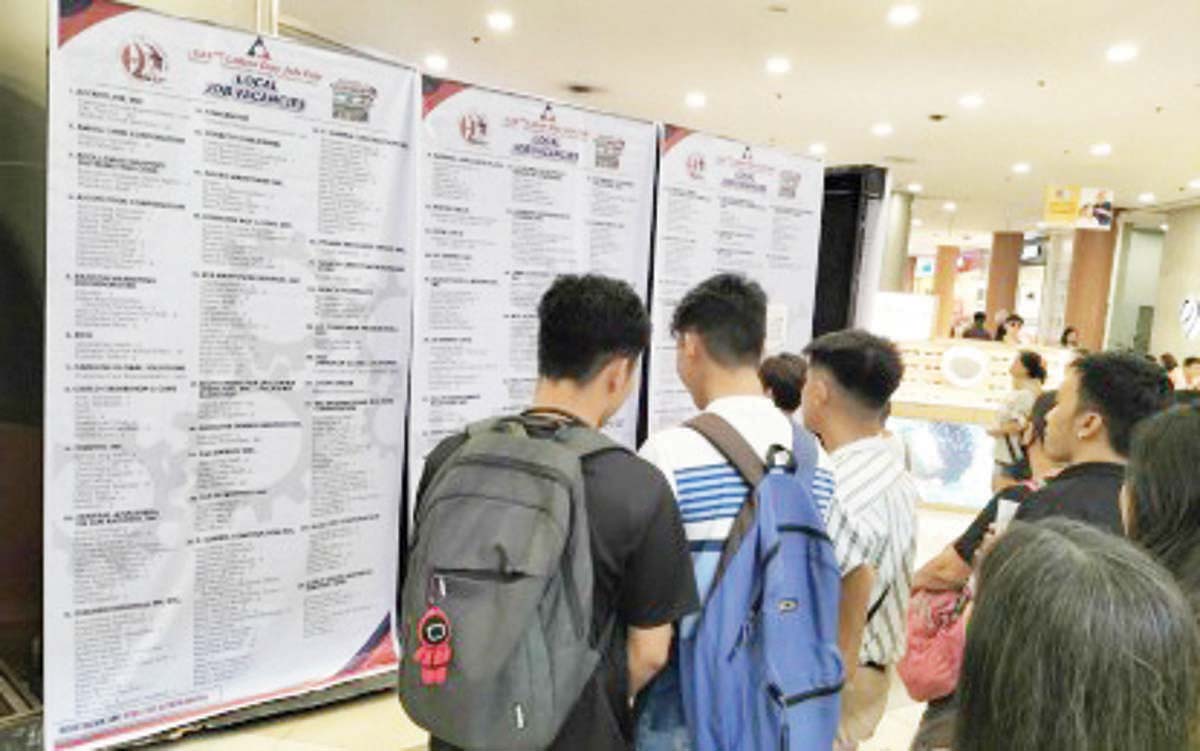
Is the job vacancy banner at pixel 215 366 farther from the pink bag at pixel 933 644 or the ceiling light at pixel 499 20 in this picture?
the ceiling light at pixel 499 20

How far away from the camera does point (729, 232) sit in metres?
3.24

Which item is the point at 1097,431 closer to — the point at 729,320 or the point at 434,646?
the point at 729,320

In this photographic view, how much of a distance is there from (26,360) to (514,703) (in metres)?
1.91

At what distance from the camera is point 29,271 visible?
2.41 meters

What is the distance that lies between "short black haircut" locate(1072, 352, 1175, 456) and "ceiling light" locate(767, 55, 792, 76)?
21.2ft

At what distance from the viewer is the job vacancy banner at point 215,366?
201 centimetres

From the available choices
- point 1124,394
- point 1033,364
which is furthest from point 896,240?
point 1124,394

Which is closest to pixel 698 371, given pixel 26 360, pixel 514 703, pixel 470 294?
pixel 514 703

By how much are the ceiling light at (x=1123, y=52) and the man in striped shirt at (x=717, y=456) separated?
22.4ft

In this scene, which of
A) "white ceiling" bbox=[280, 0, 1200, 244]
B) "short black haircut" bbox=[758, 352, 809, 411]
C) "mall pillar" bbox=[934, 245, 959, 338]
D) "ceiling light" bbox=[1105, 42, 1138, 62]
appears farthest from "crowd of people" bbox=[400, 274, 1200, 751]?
"mall pillar" bbox=[934, 245, 959, 338]

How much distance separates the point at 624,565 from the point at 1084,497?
1047mm

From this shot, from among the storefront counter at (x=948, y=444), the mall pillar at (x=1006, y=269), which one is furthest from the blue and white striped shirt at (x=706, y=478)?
the mall pillar at (x=1006, y=269)

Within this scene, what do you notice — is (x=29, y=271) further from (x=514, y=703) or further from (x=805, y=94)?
(x=805, y=94)

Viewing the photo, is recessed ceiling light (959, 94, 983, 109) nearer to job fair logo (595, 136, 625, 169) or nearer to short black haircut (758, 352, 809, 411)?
job fair logo (595, 136, 625, 169)
